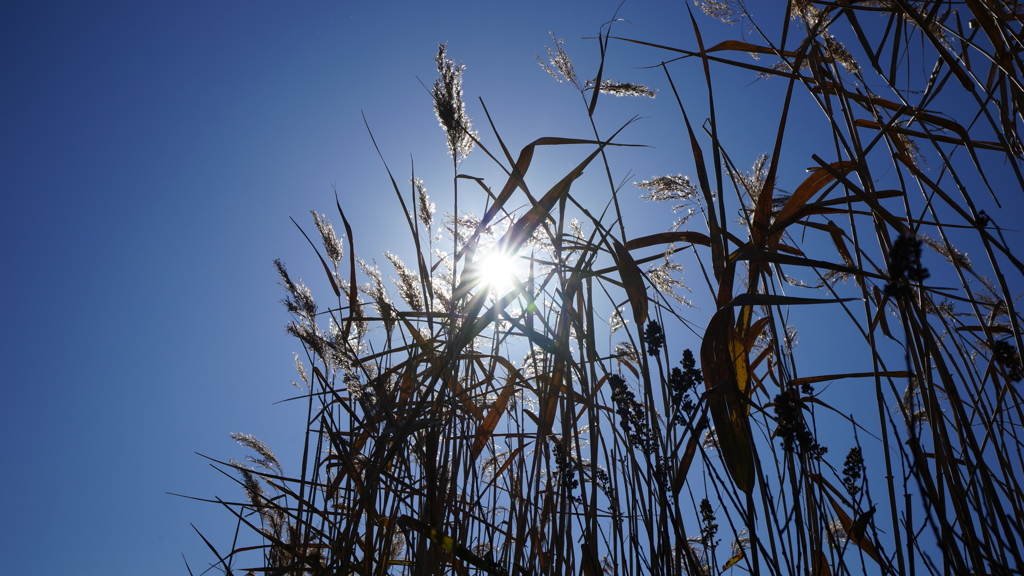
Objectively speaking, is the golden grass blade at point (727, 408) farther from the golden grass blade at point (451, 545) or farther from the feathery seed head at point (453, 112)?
the feathery seed head at point (453, 112)

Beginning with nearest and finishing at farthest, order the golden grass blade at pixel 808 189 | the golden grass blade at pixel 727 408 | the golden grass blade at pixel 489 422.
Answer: the golden grass blade at pixel 727 408 < the golden grass blade at pixel 808 189 < the golden grass blade at pixel 489 422

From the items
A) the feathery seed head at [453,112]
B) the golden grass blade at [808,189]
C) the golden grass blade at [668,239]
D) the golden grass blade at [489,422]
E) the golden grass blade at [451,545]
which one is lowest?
the golden grass blade at [451,545]

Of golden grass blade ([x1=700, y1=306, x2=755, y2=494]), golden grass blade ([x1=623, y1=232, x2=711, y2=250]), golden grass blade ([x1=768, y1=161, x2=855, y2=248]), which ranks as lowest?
golden grass blade ([x1=700, y1=306, x2=755, y2=494])

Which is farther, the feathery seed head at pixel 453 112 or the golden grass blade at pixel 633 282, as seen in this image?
the feathery seed head at pixel 453 112

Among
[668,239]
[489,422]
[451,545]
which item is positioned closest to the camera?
[451,545]

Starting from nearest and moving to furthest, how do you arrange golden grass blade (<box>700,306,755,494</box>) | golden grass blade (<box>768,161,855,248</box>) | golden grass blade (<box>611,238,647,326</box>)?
1. golden grass blade (<box>700,306,755,494</box>)
2. golden grass blade (<box>611,238,647,326</box>)
3. golden grass blade (<box>768,161,855,248</box>)

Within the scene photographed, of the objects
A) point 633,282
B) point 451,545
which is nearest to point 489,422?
point 451,545

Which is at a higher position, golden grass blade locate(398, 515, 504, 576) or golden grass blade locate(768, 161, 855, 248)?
golden grass blade locate(768, 161, 855, 248)

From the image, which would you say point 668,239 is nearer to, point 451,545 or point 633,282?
point 633,282

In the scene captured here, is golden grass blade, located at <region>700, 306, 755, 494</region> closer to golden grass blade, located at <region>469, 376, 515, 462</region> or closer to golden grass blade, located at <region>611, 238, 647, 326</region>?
golden grass blade, located at <region>611, 238, 647, 326</region>

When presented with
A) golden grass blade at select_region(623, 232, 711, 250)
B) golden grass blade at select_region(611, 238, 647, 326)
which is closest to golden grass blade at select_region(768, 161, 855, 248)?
golden grass blade at select_region(623, 232, 711, 250)

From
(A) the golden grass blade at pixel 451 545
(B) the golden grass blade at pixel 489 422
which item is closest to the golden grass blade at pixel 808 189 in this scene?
(B) the golden grass blade at pixel 489 422

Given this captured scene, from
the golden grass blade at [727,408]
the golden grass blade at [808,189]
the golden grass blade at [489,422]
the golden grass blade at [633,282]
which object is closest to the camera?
the golden grass blade at [727,408]

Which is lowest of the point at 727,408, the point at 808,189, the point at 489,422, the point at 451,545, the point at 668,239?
the point at 451,545
